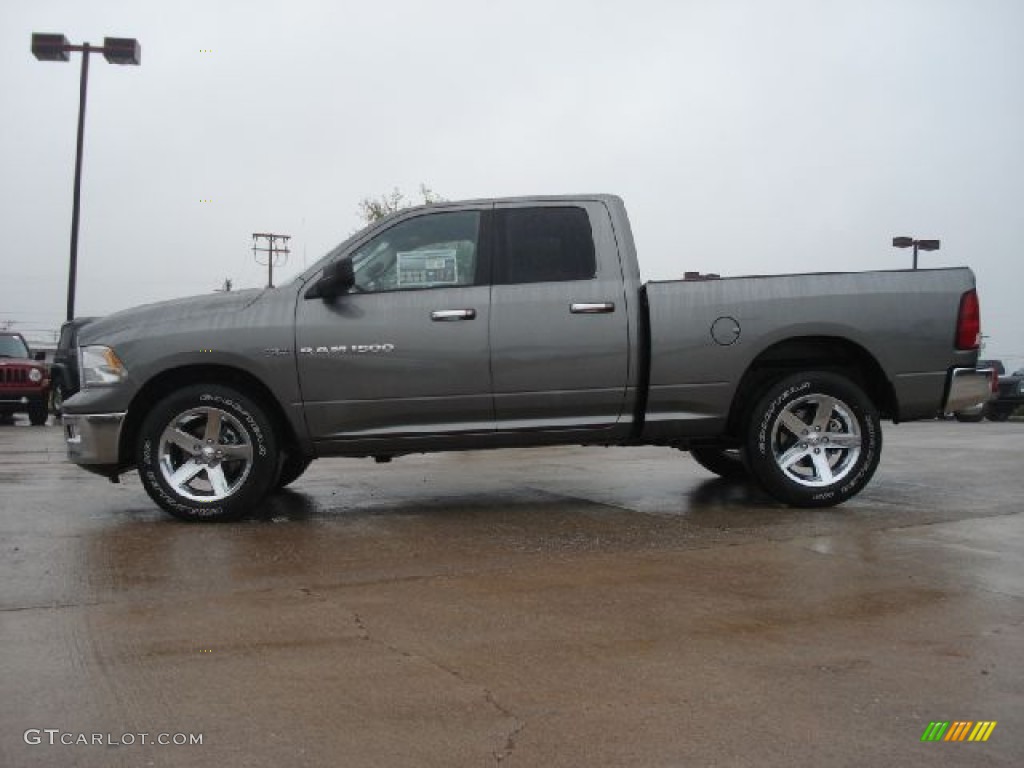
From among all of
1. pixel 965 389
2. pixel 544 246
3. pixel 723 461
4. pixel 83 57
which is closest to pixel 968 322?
pixel 965 389

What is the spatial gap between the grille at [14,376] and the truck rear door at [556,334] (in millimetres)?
14354

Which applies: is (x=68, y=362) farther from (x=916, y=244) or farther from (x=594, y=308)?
(x=916, y=244)

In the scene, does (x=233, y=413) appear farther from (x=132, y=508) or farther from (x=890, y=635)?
(x=890, y=635)

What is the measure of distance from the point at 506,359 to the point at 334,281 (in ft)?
3.73

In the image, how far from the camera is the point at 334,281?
19.6 ft

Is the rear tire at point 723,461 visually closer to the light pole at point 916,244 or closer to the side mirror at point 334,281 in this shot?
the side mirror at point 334,281

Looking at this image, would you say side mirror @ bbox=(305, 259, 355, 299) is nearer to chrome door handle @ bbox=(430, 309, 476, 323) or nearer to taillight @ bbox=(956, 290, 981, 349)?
chrome door handle @ bbox=(430, 309, 476, 323)

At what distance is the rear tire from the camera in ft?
26.3

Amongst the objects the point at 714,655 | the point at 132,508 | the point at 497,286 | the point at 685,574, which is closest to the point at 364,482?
the point at 132,508

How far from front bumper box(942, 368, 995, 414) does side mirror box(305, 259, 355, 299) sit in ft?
12.6

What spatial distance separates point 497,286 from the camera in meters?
6.16

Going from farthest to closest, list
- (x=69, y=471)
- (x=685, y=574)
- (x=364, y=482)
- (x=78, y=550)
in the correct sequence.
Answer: (x=69, y=471) → (x=364, y=482) → (x=78, y=550) → (x=685, y=574)

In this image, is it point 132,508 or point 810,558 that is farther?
point 132,508

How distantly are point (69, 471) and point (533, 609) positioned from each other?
6472mm
